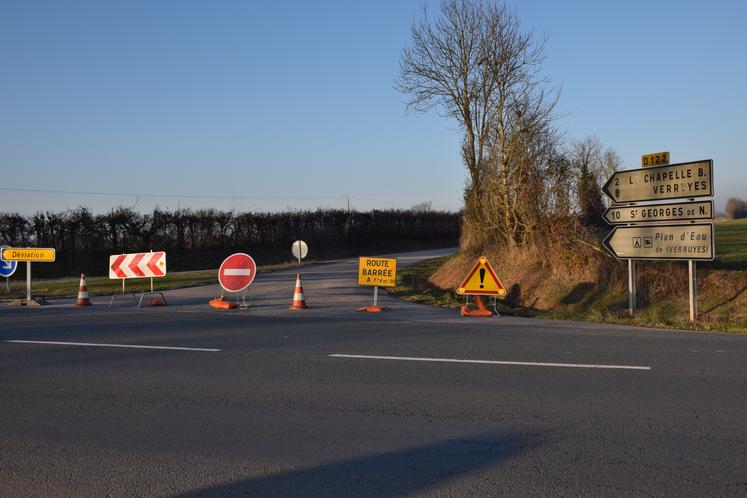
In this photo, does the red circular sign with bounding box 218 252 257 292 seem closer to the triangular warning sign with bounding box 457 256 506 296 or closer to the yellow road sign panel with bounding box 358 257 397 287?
the yellow road sign panel with bounding box 358 257 397 287

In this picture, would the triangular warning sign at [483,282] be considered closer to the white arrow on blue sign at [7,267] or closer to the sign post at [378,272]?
the sign post at [378,272]

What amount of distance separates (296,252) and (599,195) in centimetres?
1881

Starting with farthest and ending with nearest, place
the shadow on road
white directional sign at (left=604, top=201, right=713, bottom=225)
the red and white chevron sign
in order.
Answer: the red and white chevron sign < white directional sign at (left=604, top=201, right=713, bottom=225) < the shadow on road

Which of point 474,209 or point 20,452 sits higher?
point 474,209

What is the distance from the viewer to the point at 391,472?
5.06 metres

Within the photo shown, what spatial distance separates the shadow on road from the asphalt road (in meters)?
0.02

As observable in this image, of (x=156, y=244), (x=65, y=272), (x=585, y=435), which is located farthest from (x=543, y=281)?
(x=156, y=244)

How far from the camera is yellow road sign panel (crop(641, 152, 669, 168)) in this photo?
14.5 metres

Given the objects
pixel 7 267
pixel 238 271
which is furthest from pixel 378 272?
pixel 7 267

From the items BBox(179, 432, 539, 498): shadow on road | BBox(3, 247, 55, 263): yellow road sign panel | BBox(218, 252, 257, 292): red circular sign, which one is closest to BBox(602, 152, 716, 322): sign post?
BBox(218, 252, 257, 292): red circular sign

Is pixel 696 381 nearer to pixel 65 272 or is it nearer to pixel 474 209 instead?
pixel 474 209

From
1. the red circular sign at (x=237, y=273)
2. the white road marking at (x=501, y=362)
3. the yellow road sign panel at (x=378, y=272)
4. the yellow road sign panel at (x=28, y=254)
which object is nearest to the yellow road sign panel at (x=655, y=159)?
the yellow road sign panel at (x=378, y=272)

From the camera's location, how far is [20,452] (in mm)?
5613

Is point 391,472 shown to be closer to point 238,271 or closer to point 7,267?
point 238,271
